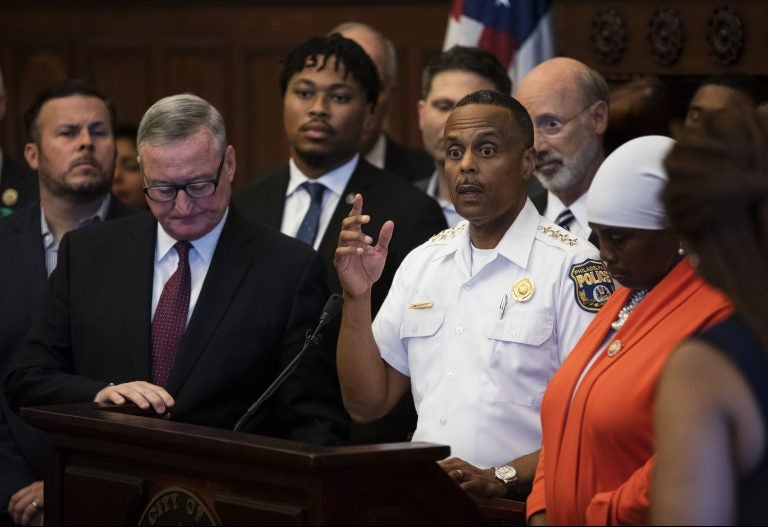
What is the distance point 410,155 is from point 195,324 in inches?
83.8

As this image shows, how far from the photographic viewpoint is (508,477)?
10.4ft

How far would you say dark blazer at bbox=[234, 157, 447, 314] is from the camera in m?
4.24

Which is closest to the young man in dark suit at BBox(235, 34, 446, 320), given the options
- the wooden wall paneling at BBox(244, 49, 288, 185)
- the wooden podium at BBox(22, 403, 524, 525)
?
the wooden podium at BBox(22, 403, 524, 525)

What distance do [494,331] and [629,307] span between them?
565mm

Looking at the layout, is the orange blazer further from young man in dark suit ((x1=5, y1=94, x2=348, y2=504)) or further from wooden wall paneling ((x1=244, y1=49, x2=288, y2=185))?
wooden wall paneling ((x1=244, y1=49, x2=288, y2=185))

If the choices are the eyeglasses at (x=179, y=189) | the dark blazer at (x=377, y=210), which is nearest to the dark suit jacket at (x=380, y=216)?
the dark blazer at (x=377, y=210)

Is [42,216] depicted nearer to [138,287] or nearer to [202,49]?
[138,287]

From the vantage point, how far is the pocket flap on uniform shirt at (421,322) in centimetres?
343

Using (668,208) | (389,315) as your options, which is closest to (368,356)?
(389,315)

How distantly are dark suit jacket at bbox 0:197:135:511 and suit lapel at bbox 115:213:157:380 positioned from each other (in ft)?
2.06

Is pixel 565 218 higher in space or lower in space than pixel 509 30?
lower

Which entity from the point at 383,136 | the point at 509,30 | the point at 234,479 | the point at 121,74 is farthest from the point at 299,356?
the point at 121,74

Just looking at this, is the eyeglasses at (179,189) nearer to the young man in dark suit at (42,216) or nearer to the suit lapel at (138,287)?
the suit lapel at (138,287)

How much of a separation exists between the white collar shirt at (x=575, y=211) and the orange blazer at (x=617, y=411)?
1.39 metres
